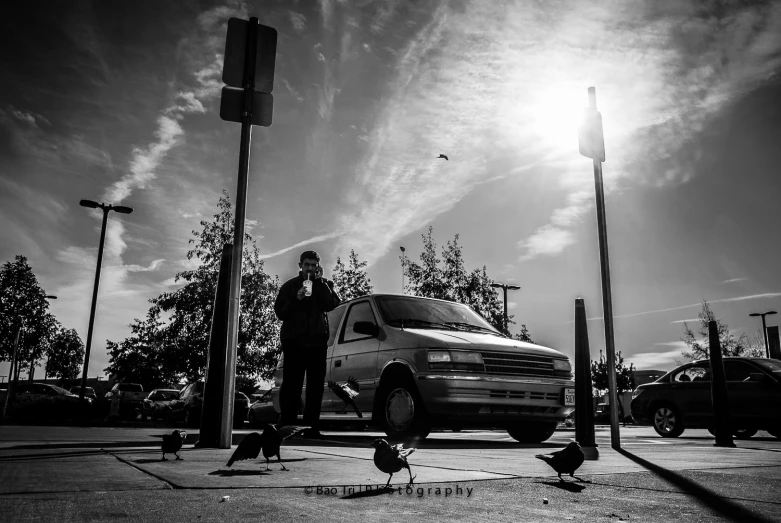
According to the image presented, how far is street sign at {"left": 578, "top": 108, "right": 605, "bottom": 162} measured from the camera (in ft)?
22.0

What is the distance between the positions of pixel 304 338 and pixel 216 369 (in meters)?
0.97

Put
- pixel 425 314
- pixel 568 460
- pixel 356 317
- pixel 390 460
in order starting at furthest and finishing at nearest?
pixel 356 317 → pixel 425 314 → pixel 568 460 → pixel 390 460

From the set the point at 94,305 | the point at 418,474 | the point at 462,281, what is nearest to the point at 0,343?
the point at 94,305

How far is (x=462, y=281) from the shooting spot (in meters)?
32.2

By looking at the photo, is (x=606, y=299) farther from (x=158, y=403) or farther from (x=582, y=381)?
(x=158, y=403)

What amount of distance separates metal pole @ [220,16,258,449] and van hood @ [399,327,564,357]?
2.48 m

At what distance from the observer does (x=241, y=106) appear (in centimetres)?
601

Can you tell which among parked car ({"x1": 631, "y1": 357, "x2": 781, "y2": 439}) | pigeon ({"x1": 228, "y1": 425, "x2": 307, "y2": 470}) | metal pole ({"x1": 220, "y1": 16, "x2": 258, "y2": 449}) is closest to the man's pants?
metal pole ({"x1": 220, "y1": 16, "x2": 258, "y2": 449})

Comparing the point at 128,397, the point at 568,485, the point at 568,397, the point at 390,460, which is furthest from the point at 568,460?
the point at 128,397

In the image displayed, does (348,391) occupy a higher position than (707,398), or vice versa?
(707,398)

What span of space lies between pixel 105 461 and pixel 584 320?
4084 mm

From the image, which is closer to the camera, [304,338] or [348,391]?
[304,338]

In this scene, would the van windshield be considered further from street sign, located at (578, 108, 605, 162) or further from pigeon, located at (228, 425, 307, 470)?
pigeon, located at (228, 425, 307, 470)

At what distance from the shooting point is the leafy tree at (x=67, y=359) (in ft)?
277
